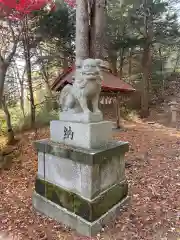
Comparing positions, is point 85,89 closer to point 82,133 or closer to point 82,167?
point 82,133

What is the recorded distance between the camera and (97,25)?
6.12m

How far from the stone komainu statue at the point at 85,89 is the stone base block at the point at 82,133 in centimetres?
22

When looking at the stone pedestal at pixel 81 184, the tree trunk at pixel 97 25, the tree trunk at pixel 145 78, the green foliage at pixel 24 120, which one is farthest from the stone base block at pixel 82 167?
the tree trunk at pixel 145 78

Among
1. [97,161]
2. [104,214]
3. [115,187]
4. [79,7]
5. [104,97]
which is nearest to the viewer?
[97,161]

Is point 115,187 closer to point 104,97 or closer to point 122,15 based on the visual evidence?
point 104,97

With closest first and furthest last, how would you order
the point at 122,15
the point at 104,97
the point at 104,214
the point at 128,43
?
the point at 104,214 < the point at 104,97 < the point at 128,43 < the point at 122,15

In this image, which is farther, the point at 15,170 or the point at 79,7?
the point at 15,170

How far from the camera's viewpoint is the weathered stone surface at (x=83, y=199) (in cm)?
281

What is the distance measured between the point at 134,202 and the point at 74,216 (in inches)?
41.5

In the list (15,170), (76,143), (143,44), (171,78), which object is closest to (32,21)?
(143,44)

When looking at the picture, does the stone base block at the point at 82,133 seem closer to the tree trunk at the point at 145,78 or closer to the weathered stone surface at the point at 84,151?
the weathered stone surface at the point at 84,151

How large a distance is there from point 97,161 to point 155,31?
8.65 meters

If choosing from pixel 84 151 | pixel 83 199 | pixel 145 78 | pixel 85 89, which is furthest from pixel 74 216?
pixel 145 78

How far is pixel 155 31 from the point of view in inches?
381
